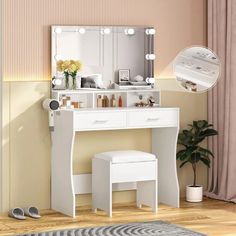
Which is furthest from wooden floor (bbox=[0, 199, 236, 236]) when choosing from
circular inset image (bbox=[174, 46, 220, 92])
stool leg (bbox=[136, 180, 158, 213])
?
circular inset image (bbox=[174, 46, 220, 92])

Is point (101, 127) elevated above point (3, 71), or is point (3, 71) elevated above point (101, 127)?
point (3, 71)

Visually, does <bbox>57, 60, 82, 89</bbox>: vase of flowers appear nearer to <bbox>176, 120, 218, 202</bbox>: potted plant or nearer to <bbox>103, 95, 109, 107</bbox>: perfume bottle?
<bbox>103, 95, 109, 107</bbox>: perfume bottle

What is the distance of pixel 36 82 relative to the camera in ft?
19.7

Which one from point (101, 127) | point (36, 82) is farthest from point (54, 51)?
point (101, 127)

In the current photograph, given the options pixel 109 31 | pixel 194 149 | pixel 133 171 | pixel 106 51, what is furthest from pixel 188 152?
pixel 109 31

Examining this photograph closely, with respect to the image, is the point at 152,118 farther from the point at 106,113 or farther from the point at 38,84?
the point at 38,84

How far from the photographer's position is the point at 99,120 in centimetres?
587

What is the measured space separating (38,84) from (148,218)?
53.2 inches

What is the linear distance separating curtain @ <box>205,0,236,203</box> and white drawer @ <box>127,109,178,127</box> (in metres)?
0.54

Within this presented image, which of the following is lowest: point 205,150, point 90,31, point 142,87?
point 205,150

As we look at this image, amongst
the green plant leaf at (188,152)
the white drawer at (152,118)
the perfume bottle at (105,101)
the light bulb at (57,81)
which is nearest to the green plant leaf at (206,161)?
the green plant leaf at (188,152)

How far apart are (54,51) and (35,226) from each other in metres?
1.40

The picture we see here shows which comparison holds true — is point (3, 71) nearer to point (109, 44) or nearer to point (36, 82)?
point (36, 82)

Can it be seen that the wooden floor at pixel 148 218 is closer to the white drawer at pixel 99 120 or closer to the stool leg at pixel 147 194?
the stool leg at pixel 147 194
